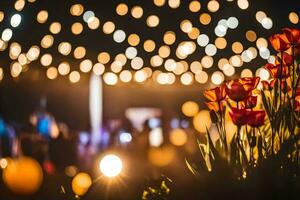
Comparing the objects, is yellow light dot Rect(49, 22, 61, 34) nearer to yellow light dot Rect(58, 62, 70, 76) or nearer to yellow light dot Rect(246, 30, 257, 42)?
yellow light dot Rect(246, 30, 257, 42)

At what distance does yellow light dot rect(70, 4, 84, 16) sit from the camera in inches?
152

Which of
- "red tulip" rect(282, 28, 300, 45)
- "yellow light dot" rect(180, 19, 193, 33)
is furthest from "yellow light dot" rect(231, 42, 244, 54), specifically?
"red tulip" rect(282, 28, 300, 45)

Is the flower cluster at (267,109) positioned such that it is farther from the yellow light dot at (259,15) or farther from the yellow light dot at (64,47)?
the yellow light dot at (64,47)

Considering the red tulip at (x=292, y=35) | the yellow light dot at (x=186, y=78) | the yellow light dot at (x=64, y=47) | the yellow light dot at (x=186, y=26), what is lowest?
the yellow light dot at (x=186, y=78)

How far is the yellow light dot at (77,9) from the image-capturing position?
3871 mm

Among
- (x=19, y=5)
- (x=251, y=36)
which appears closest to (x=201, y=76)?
(x=251, y=36)

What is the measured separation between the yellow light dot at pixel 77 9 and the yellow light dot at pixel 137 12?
1.44 ft

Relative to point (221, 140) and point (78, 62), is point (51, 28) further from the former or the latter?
point (78, 62)

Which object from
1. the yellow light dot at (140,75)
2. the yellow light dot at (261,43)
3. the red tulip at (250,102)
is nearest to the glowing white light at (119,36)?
the yellow light dot at (261,43)

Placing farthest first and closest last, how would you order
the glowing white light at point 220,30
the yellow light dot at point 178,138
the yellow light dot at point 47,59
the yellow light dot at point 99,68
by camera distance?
the yellow light dot at point 99,68 < the yellow light dot at point 178,138 < the yellow light dot at point 47,59 < the glowing white light at point 220,30

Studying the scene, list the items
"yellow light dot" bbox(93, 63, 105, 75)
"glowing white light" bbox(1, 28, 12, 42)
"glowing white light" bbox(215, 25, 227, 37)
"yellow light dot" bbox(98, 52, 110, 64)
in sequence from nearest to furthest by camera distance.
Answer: "glowing white light" bbox(1, 28, 12, 42) → "glowing white light" bbox(215, 25, 227, 37) → "yellow light dot" bbox(98, 52, 110, 64) → "yellow light dot" bbox(93, 63, 105, 75)

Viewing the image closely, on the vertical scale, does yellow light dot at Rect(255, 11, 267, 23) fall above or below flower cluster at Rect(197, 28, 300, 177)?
above

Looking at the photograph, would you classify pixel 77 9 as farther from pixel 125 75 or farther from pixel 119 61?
pixel 125 75

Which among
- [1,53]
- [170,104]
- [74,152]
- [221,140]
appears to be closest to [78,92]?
[170,104]
